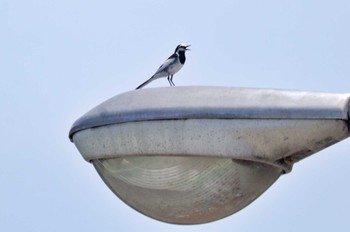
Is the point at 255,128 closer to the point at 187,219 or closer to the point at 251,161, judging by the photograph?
the point at 251,161

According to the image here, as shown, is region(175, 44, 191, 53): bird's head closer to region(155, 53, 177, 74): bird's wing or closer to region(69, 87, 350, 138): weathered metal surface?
region(155, 53, 177, 74): bird's wing

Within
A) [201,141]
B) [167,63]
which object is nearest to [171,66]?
[167,63]

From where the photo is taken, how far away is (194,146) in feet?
12.7

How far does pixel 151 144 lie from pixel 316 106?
0.54m

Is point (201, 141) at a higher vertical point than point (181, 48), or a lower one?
lower

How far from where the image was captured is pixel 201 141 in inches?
152

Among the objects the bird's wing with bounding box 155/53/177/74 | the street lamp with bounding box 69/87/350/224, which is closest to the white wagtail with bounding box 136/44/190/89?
the bird's wing with bounding box 155/53/177/74

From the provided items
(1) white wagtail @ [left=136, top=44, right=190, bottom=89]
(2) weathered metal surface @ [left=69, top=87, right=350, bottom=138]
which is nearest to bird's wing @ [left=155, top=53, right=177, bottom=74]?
(1) white wagtail @ [left=136, top=44, right=190, bottom=89]

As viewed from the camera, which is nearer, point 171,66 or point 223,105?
point 223,105

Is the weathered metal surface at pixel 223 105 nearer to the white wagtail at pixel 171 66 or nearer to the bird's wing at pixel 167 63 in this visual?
the white wagtail at pixel 171 66

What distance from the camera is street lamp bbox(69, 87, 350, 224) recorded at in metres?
3.77

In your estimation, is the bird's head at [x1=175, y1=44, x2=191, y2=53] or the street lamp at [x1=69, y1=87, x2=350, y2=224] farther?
the bird's head at [x1=175, y1=44, x2=191, y2=53]

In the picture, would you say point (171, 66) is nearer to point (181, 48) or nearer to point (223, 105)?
point (181, 48)

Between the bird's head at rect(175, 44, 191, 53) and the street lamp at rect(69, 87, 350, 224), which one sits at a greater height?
the bird's head at rect(175, 44, 191, 53)
